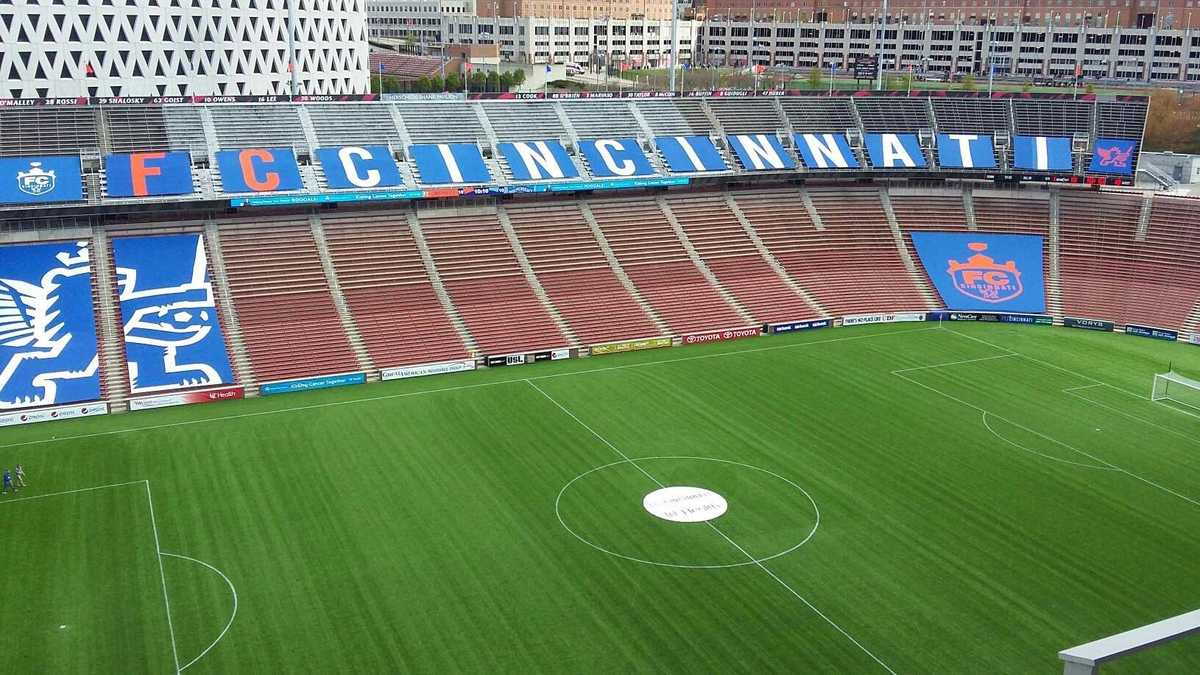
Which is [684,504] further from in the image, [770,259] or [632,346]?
[770,259]

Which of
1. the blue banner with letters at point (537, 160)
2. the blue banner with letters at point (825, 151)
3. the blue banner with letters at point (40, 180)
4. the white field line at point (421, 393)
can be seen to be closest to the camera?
the white field line at point (421, 393)

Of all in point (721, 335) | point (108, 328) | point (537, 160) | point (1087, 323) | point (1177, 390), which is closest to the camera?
point (1177, 390)

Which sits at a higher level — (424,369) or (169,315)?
(169,315)

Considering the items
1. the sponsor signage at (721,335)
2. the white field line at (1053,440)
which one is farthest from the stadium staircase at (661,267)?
the white field line at (1053,440)

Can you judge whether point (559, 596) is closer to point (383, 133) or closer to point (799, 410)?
point (799, 410)

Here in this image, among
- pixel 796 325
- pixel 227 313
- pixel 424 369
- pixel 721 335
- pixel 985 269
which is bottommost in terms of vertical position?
pixel 424 369

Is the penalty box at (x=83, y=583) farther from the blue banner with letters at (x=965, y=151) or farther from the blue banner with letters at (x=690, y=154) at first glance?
the blue banner with letters at (x=965, y=151)

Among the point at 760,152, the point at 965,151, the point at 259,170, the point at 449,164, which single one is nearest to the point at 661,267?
the point at 760,152

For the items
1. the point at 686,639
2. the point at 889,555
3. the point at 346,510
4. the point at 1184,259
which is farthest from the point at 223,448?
the point at 1184,259
